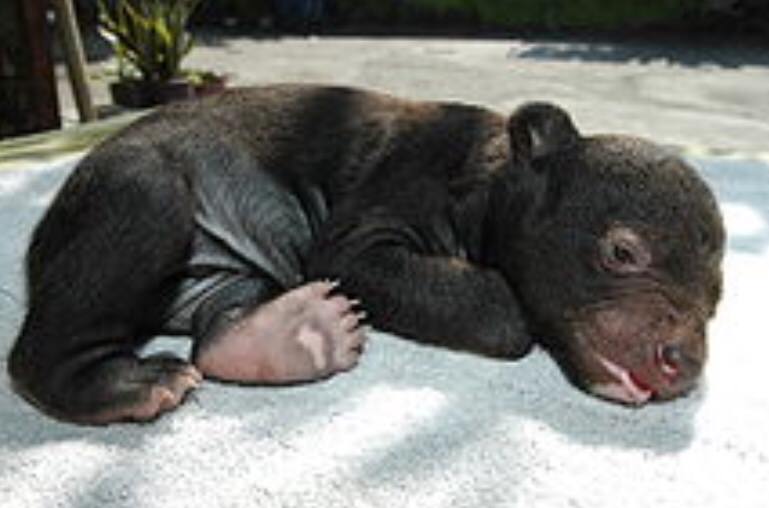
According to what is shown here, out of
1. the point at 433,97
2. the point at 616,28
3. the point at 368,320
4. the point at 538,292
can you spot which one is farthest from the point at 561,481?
the point at 616,28

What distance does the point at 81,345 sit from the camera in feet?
8.10

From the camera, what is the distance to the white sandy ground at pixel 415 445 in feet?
7.35

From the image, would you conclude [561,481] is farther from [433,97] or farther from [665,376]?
[433,97]

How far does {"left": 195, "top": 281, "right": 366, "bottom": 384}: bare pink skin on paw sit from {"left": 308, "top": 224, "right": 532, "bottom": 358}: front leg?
14 cm

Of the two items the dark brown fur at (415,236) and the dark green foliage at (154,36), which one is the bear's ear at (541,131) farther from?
the dark green foliage at (154,36)

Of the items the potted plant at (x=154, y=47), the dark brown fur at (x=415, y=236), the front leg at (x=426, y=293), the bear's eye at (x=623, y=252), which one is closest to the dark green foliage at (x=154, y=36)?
the potted plant at (x=154, y=47)

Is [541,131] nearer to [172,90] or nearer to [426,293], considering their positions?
[426,293]

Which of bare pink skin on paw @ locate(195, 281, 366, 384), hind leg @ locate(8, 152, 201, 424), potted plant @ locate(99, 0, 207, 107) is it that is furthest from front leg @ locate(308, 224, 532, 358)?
potted plant @ locate(99, 0, 207, 107)

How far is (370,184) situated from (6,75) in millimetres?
4531

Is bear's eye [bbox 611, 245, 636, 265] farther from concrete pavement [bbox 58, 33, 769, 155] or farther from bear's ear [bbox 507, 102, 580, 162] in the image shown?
concrete pavement [bbox 58, 33, 769, 155]

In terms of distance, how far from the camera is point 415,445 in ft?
7.93

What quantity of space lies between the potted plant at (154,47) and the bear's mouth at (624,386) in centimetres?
700

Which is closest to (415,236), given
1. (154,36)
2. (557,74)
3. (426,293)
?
(426,293)

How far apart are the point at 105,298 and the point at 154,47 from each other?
7061 mm
